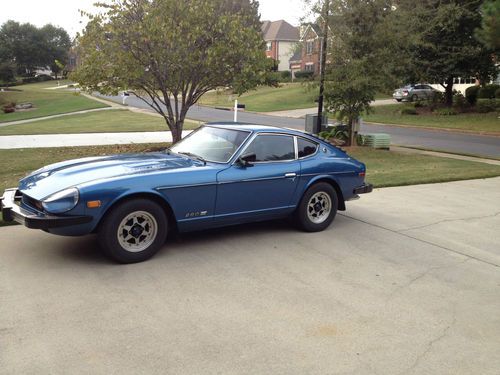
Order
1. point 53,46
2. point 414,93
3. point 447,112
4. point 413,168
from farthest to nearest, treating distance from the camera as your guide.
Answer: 1. point 53,46
2. point 414,93
3. point 447,112
4. point 413,168

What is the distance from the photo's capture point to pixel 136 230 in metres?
5.07

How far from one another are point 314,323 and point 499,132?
2379 cm

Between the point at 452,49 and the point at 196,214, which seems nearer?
the point at 196,214

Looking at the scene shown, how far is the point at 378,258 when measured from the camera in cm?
559

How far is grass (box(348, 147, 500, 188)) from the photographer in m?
10.4

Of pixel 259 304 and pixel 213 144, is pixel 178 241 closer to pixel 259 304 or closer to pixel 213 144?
pixel 213 144

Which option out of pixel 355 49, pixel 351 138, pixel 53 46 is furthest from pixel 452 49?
pixel 53 46

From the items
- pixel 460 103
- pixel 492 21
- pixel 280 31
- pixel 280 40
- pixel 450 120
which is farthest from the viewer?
pixel 280 31

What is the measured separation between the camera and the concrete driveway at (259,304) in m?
3.39

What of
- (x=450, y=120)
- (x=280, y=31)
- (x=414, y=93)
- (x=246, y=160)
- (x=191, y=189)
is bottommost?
(x=191, y=189)

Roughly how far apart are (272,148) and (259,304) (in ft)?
7.94

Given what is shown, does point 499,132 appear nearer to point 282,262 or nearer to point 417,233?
point 417,233

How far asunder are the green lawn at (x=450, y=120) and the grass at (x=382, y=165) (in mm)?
13119

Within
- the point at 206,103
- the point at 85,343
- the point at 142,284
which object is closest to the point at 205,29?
the point at 142,284
